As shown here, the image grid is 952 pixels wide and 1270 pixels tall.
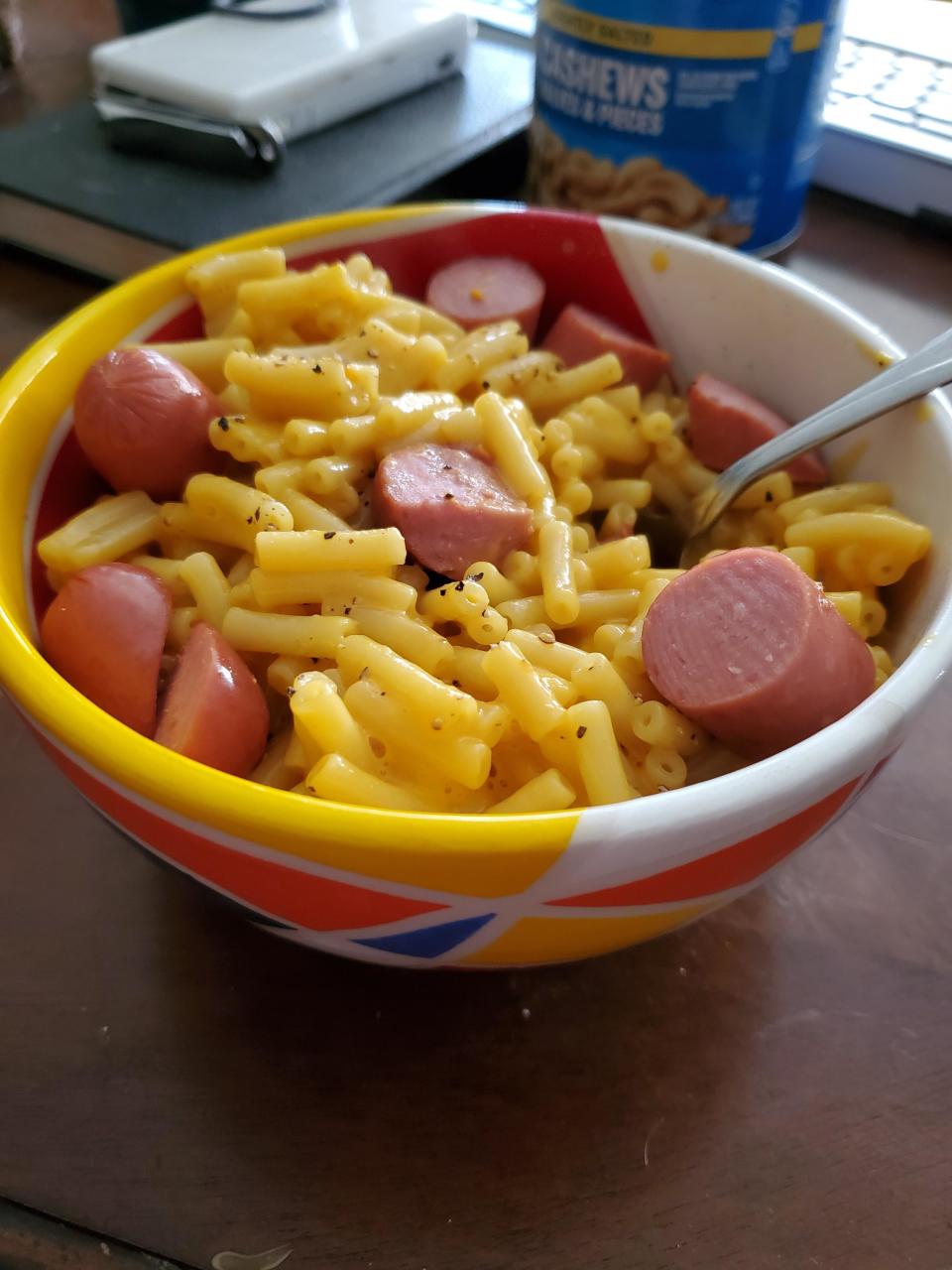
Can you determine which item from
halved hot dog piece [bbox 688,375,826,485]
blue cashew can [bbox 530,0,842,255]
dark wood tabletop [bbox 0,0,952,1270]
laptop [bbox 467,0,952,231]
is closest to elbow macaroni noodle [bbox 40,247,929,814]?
halved hot dog piece [bbox 688,375,826,485]

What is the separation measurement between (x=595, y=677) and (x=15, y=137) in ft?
3.20

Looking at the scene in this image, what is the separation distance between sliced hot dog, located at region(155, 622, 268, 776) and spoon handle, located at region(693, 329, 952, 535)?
35 cm

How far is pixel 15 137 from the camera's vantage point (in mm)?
1151

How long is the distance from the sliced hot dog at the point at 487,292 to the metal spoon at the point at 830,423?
8.2 inches

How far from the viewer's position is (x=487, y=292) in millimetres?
830

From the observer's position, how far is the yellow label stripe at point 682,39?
885 mm

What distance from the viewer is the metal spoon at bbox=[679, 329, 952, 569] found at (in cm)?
64

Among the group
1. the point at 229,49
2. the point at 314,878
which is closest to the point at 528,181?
the point at 229,49

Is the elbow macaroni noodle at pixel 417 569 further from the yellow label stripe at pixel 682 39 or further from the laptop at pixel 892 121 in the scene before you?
the laptop at pixel 892 121

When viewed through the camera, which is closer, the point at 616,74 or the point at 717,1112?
the point at 717,1112

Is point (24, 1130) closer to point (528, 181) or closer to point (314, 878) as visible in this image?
point (314, 878)

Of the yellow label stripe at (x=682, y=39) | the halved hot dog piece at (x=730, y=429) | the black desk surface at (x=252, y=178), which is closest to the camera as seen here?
the halved hot dog piece at (x=730, y=429)

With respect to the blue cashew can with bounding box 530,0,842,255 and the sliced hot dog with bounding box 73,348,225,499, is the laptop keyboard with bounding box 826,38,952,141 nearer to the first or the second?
the blue cashew can with bounding box 530,0,842,255

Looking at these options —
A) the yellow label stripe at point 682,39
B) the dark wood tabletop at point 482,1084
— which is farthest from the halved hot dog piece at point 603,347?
the dark wood tabletop at point 482,1084
